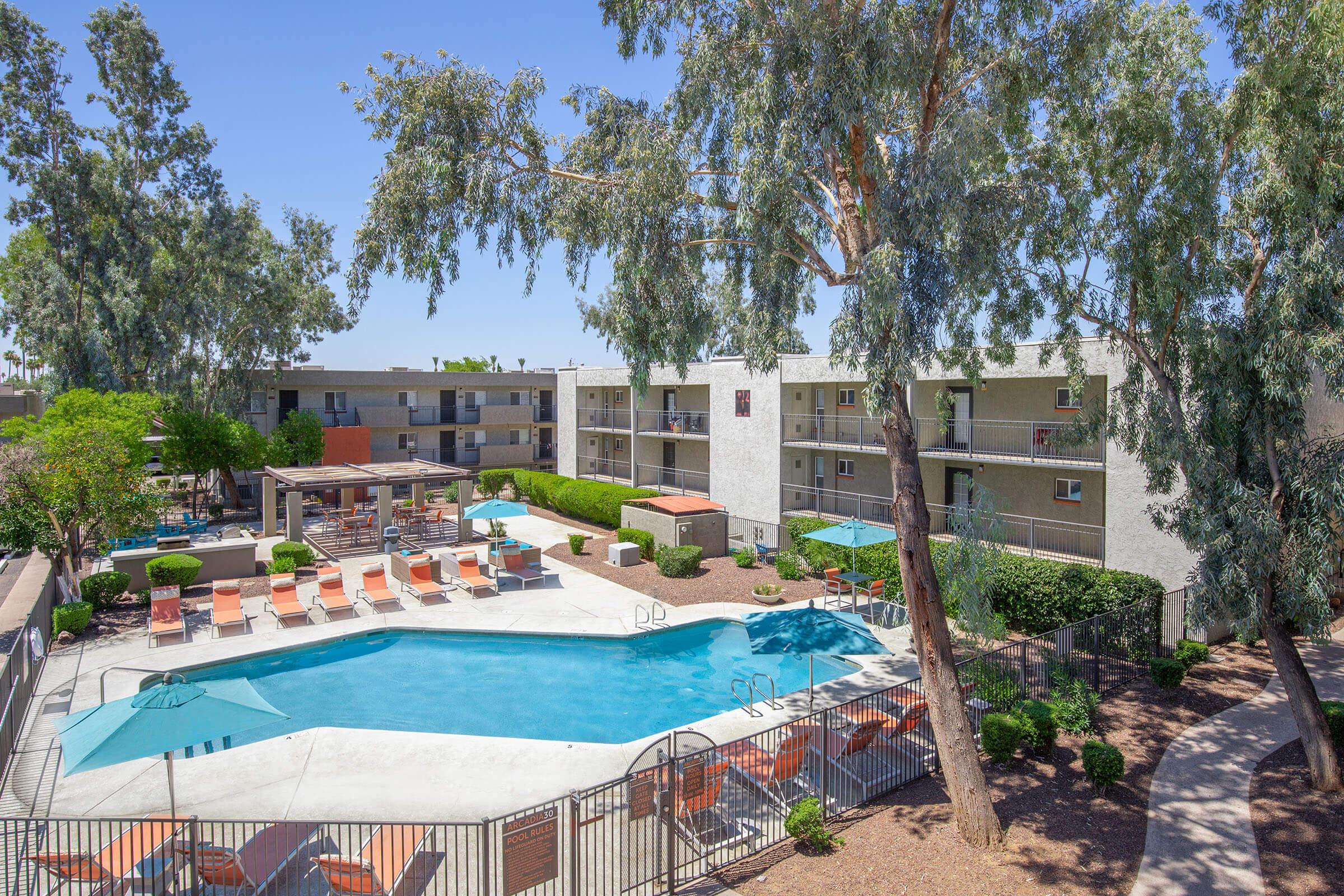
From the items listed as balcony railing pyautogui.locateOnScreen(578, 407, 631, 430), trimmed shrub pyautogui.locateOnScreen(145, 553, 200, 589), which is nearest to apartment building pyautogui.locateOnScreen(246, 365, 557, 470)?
balcony railing pyautogui.locateOnScreen(578, 407, 631, 430)

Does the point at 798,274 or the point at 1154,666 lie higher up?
the point at 798,274

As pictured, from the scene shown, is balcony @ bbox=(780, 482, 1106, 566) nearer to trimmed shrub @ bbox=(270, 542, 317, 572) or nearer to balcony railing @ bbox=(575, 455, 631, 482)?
balcony railing @ bbox=(575, 455, 631, 482)

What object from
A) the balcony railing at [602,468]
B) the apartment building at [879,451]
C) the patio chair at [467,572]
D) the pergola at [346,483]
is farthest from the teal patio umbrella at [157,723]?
the balcony railing at [602,468]

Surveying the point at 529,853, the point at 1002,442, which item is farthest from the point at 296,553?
the point at 1002,442

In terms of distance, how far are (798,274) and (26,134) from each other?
3507 cm

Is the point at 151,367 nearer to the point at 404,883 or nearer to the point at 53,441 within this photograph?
the point at 53,441

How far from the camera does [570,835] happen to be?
862 cm

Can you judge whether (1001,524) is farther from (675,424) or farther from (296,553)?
(296,553)

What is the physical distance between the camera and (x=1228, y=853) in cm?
858

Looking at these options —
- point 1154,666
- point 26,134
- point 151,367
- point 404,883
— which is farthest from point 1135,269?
point 26,134

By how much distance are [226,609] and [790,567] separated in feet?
48.2

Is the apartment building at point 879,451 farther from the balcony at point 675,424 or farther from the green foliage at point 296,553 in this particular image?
the green foliage at point 296,553

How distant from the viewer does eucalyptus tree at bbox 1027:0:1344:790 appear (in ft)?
30.6

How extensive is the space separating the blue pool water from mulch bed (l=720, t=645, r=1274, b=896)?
4679 millimetres
